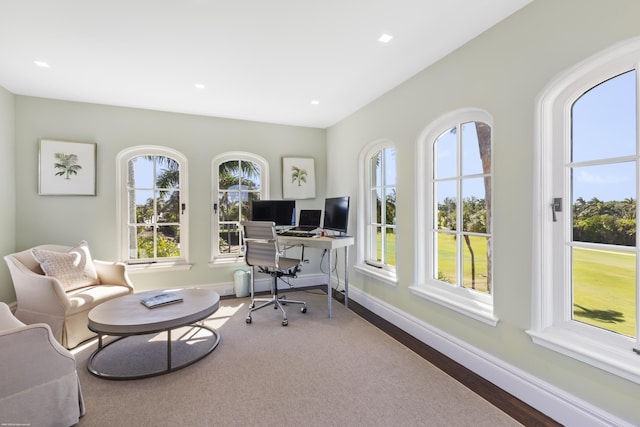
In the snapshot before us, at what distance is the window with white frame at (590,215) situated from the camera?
1486 mm

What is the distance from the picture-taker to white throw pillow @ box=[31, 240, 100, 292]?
107 inches

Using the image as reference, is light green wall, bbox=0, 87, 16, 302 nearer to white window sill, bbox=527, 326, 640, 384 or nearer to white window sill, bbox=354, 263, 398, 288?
white window sill, bbox=354, 263, 398, 288

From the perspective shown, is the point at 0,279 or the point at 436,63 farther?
the point at 0,279

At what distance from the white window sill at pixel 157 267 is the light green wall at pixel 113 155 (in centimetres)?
6

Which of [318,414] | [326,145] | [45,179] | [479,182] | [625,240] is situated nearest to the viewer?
[625,240]

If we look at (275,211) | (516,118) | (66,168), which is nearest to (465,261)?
(516,118)

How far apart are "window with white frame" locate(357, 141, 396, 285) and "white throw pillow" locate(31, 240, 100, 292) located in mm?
2923

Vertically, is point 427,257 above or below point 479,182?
below

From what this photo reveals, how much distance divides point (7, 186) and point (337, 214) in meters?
3.57

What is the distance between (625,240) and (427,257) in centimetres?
143

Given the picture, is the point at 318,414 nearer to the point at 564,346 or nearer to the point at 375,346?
the point at 375,346

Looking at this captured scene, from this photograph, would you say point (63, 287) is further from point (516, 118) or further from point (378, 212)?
point (516, 118)

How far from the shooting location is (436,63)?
8.24 feet

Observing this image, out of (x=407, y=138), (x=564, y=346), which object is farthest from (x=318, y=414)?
(x=407, y=138)
